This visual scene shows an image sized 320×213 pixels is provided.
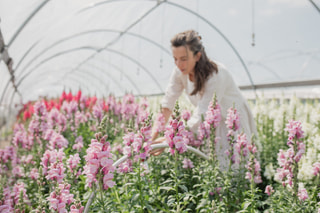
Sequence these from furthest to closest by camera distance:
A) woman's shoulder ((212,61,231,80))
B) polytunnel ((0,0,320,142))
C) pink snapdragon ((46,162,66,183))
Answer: polytunnel ((0,0,320,142)) < woman's shoulder ((212,61,231,80)) < pink snapdragon ((46,162,66,183))

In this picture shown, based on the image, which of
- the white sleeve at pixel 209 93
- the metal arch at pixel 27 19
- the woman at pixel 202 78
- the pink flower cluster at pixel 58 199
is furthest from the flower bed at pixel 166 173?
the metal arch at pixel 27 19

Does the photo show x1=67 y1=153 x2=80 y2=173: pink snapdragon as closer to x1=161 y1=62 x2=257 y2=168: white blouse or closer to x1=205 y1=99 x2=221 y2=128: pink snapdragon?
x1=205 y1=99 x2=221 y2=128: pink snapdragon

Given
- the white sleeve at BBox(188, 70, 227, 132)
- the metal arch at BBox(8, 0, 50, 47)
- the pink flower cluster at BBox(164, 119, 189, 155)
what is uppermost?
the metal arch at BBox(8, 0, 50, 47)

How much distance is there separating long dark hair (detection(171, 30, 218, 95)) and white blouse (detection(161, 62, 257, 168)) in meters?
0.06

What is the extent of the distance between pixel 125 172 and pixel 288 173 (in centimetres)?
119

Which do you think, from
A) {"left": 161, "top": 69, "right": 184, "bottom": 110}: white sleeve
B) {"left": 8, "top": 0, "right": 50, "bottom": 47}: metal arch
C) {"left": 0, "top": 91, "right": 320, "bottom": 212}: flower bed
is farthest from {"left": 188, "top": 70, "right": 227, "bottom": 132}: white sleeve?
{"left": 8, "top": 0, "right": 50, "bottom": 47}: metal arch

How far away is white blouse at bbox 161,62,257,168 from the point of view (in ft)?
9.99

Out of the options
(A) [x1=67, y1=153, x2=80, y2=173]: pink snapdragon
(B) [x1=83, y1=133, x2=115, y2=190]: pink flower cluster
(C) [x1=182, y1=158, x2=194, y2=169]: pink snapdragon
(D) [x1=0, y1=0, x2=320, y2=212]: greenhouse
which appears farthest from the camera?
(C) [x1=182, y1=158, x2=194, y2=169]: pink snapdragon

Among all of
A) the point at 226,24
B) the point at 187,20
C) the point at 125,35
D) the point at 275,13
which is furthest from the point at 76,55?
the point at 275,13

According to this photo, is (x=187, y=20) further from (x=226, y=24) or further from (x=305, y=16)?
(x=305, y=16)

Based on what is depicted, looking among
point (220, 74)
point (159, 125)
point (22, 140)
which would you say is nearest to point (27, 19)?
point (22, 140)

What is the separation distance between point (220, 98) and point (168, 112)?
0.74m

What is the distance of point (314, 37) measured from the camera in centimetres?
749

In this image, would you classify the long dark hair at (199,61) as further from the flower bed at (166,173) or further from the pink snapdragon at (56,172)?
the pink snapdragon at (56,172)
